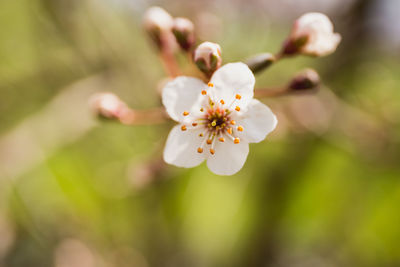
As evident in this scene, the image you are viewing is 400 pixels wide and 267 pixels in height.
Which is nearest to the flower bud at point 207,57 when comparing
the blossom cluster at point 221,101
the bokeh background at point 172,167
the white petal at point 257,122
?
the blossom cluster at point 221,101

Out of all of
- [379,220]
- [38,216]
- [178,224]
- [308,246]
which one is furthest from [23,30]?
[379,220]

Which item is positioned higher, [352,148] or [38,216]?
[352,148]

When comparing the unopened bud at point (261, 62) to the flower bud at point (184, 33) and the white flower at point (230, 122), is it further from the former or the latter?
the flower bud at point (184, 33)

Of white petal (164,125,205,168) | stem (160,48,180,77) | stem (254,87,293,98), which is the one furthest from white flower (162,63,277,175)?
stem (160,48,180,77)

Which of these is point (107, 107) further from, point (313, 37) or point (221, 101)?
point (313, 37)

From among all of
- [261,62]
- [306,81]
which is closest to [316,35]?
[306,81]

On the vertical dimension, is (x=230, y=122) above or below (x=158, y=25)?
below

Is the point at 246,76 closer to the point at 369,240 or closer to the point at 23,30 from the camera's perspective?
the point at 369,240
